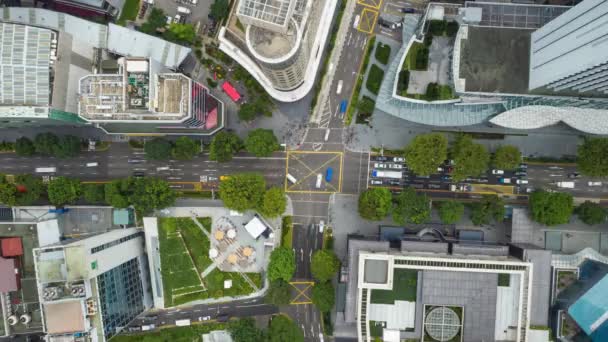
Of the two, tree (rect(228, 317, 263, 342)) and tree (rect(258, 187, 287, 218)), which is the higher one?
tree (rect(258, 187, 287, 218))

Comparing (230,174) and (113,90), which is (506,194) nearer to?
(230,174)

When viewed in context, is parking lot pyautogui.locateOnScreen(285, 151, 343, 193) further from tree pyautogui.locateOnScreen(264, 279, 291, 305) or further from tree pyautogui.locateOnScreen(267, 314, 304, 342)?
tree pyautogui.locateOnScreen(267, 314, 304, 342)

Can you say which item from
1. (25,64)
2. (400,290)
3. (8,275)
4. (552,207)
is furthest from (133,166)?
(552,207)

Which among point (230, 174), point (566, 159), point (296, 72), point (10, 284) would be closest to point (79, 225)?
point (10, 284)

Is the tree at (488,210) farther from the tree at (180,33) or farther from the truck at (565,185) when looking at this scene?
the tree at (180,33)

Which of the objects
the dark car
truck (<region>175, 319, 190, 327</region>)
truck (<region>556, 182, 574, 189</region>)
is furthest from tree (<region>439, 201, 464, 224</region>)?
truck (<region>175, 319, 190, 327</region>)

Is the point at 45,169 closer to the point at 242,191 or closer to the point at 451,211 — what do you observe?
the point at 242,191
